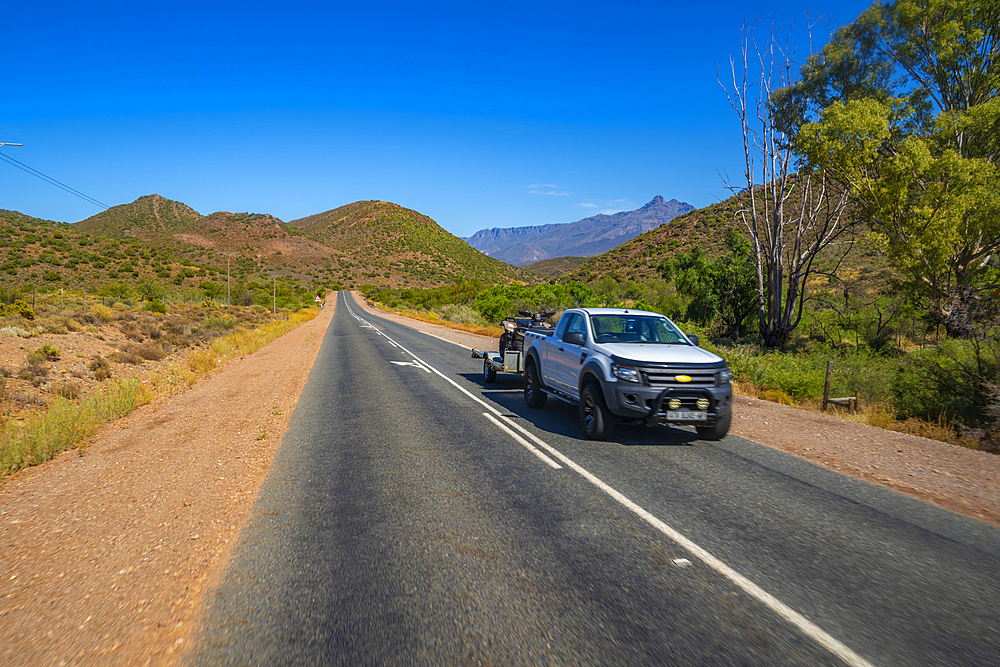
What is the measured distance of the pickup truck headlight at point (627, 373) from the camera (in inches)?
285

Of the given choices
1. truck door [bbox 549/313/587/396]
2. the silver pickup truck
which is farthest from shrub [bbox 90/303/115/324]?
the silver pickup truck

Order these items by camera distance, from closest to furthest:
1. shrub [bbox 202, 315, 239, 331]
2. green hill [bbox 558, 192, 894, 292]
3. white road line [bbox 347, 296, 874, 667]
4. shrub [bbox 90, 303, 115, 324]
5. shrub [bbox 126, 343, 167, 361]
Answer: white road line [bbox 347, 296, 874, 667], shrub [bbox 126, 343, 167, 361], shrub [bbox 90, 303, 115, 324], shrub [bbox 202, 315, 239, 331], green hill [bbox 558, 192, 894, 292]

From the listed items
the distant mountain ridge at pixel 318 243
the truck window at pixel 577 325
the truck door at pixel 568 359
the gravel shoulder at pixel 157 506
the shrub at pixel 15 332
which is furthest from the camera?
the distant mountain ridge at pixel 318 243

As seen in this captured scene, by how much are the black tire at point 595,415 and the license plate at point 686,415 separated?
0.86 meters

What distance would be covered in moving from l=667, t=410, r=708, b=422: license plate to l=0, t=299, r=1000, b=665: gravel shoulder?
161cm

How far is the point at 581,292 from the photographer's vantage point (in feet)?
121

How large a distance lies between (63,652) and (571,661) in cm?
297

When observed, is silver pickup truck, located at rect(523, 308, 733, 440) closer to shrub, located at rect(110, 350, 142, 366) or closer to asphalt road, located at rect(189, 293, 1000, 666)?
asphalt road, located at rect(189, 293, 1000, 666)

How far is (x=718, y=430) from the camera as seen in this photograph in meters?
7.87

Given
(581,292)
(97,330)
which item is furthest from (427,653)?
(581,292)

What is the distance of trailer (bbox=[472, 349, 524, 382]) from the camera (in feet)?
38.8

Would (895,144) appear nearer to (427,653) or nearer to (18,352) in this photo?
(427,653)

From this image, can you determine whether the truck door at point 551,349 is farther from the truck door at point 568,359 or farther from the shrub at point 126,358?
the shrub at point 126,358

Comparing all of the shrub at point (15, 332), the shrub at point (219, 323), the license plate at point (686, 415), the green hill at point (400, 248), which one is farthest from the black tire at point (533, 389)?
the green hill at point (400, 248)
